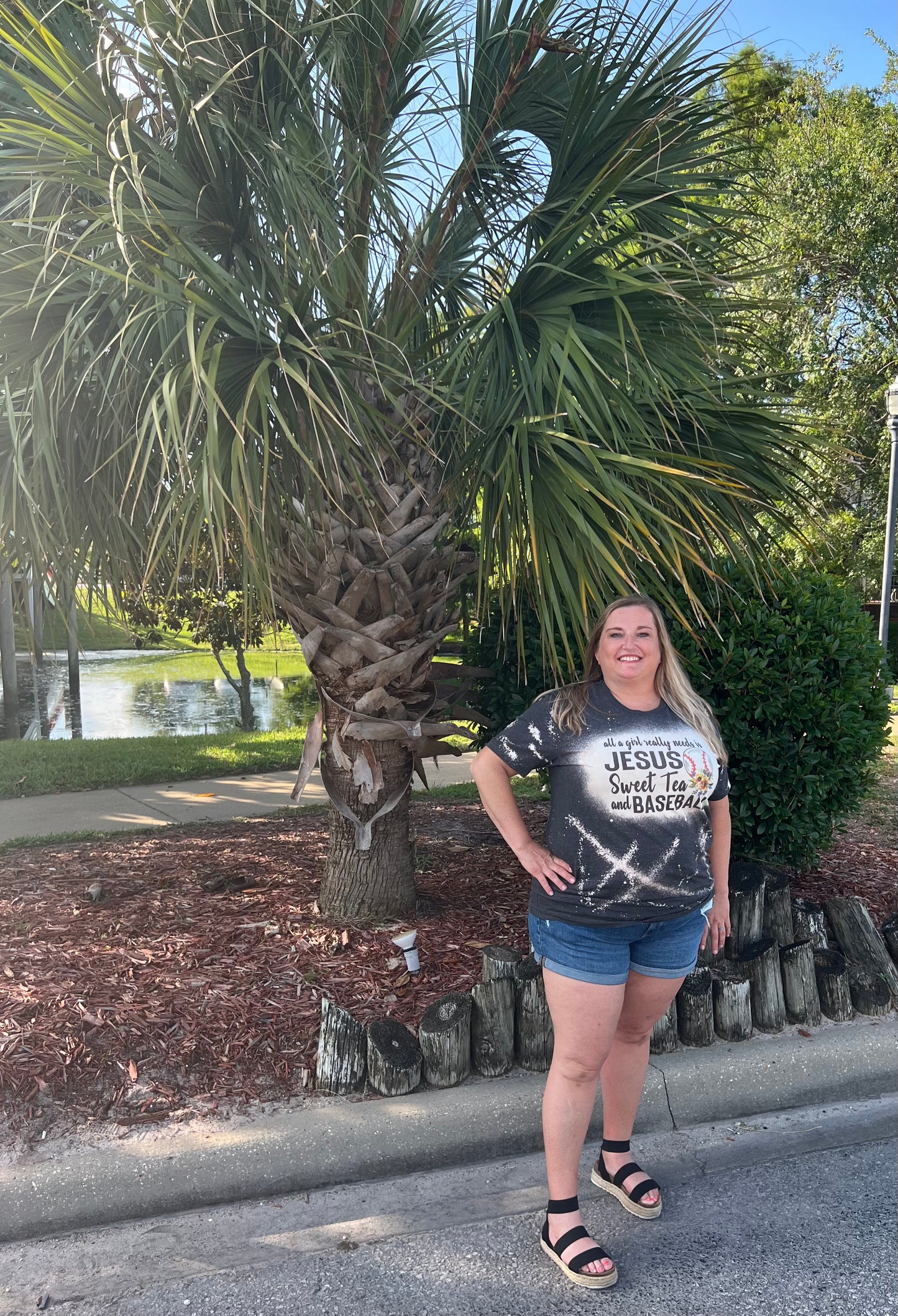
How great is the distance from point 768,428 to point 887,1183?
2521 millimetres

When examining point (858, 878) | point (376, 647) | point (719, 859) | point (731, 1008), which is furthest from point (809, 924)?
point (376, 647)

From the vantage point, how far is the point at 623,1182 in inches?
107

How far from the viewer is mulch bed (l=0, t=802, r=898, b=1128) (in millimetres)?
2994

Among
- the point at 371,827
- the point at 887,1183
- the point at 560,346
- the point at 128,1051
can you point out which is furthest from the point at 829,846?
the point at 128,1051

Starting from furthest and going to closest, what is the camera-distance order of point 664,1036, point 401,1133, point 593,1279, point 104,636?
point 104,636
point 664,1036
point 401,1133
point 593,1279

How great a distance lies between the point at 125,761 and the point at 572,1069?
6359 millimetres

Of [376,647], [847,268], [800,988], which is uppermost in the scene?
[847,268]

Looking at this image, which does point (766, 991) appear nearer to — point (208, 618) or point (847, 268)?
point (208, 618)

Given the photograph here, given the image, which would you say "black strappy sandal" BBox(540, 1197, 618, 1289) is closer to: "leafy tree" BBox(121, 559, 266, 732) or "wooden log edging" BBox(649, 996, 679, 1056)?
"wooden log edging" BBox(649, 996, 679, 1056)

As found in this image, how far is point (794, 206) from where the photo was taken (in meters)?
12.5

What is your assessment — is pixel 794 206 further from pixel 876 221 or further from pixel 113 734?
pixel 113 734

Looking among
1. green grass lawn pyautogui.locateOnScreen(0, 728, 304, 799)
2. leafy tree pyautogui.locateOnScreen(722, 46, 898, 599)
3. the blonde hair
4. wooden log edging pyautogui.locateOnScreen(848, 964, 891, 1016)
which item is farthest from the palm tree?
leafy tree pyautogui.locateOnScreen(722, 46, 898, 599)

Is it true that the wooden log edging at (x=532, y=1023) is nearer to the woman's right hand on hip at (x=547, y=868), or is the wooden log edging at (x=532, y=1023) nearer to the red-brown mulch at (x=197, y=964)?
the red-brown mulch at (x=197, y=964)

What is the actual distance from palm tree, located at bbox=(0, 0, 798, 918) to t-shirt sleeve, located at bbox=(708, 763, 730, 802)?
0.67 m
